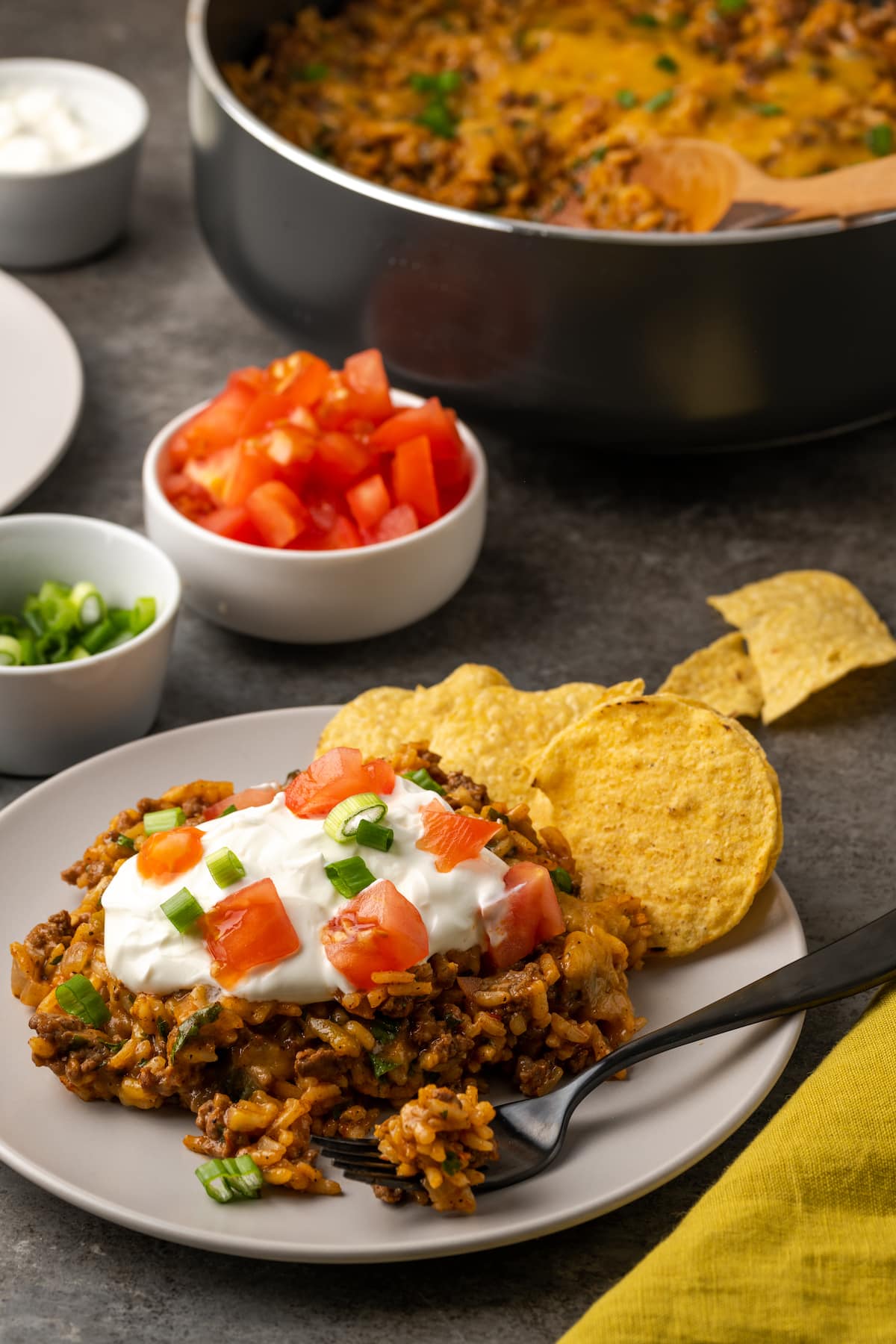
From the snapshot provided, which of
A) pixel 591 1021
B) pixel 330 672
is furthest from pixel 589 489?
pixel 591 1021

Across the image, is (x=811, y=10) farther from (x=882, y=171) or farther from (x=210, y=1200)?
(x=210, y=1200)

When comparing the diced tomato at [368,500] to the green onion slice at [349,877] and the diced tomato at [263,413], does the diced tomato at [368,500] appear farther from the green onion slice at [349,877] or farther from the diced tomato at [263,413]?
the green onion slice at [349,877]

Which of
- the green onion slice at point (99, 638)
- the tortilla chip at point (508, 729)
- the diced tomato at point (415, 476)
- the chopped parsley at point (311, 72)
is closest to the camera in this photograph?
the tortilla chip at point (508, 729)

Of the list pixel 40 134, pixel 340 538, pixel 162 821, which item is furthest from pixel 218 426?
pixel 40 134

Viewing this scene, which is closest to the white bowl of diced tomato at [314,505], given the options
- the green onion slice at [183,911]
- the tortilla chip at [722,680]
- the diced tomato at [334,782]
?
the tortilla chip at [722,680]

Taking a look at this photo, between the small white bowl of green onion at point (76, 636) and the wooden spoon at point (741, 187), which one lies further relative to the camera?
the wooden spoon at point (741, 187)

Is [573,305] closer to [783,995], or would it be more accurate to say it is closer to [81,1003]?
[783,995]

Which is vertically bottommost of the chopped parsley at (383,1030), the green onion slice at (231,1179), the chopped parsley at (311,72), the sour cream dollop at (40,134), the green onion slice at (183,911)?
the sour cream dollop at (40,134)
